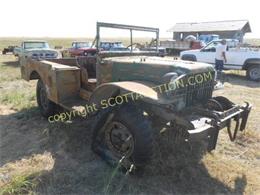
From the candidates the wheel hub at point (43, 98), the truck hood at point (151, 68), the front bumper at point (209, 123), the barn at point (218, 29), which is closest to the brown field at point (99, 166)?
the wheel hub at point (43, 98)

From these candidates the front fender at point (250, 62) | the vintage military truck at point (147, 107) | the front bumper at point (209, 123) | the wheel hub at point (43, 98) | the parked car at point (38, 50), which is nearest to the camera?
the front bumper at point (209, 123)

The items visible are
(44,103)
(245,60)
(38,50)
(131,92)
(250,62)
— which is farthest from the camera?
(38,50)

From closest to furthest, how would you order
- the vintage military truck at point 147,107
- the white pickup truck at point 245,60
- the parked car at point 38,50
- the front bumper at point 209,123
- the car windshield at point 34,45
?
the front bumper at point 209,123 → the vintage military truck at point 147,107 → the white pickup truck at point 245,60 → the parked car at point 38,50 → the car windshield at point 34,45

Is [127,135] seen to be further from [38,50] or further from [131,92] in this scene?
[38,50]

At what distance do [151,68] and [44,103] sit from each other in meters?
3.13

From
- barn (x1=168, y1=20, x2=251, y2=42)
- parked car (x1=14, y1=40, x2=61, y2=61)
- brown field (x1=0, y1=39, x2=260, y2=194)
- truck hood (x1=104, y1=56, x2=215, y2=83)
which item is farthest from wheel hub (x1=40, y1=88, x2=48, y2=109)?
barn (x1=168, y1=20, x2=251, y2=42)

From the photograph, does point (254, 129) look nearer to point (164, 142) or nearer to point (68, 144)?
point (164, 142)

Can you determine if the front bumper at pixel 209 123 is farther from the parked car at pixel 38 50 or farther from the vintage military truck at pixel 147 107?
the parked car at pixel 38 50

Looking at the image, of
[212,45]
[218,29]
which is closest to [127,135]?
[212,45]

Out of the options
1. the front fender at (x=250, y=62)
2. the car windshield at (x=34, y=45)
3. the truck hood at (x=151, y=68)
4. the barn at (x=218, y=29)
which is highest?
the barn at (x=218, y=29)

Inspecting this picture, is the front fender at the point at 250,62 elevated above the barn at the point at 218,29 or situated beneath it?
situated beneath

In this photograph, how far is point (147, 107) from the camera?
3998 mm

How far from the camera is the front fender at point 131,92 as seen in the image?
360cm

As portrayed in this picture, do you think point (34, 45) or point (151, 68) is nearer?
point (151, 68)
